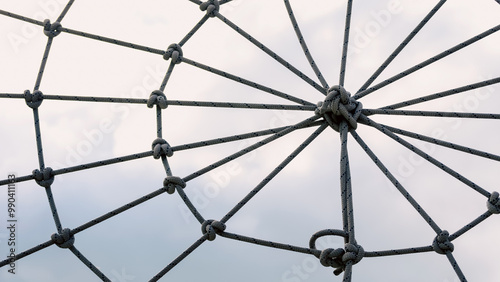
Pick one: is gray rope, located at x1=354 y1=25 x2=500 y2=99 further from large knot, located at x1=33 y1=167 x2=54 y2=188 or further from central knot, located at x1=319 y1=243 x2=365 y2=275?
large knot, located at x1=33 y1=167 x2=54 y2=188

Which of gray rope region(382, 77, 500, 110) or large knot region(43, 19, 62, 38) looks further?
large knot region(43, 19, 62, 38)

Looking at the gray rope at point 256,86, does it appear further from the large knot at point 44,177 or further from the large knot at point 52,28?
the large knot at point 52,28

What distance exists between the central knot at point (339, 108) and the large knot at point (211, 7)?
2.20 metres

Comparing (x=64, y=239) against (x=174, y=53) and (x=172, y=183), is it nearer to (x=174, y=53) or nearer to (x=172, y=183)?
(x=172, y=183)

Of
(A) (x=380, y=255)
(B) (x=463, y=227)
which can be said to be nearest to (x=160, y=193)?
(A) (x=380, y=255)

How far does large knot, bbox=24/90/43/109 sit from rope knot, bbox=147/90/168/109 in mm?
1252

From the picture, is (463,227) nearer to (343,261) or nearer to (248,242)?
(343,261)

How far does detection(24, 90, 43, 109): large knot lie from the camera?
870cm

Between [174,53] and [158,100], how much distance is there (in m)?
0.76

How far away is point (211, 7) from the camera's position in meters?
9.24

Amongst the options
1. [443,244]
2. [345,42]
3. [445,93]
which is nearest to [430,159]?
[445,93]

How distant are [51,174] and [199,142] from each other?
164 centimetres

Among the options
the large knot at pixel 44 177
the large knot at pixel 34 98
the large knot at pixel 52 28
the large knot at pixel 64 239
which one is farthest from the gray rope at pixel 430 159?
the large knot at pixel 52 28

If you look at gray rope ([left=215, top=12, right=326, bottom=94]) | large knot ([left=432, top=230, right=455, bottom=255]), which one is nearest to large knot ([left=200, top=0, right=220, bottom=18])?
gray rope ([left=215, top=12, right=326, bottom=94])
